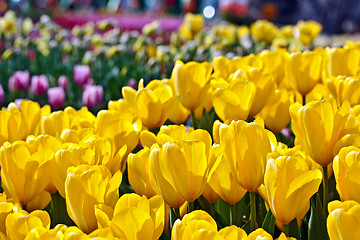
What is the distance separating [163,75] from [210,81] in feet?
7.27

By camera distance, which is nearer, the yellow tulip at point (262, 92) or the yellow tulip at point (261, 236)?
the yellow tulip at point (261, 236)

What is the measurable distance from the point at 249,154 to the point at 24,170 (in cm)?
42

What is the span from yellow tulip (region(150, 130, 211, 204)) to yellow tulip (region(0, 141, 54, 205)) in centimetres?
23

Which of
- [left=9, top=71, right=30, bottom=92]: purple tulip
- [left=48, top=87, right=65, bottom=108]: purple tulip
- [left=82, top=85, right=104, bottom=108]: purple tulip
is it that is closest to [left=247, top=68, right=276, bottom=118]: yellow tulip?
[left=82, top=85, right=104, bottom=108]: purple tulip

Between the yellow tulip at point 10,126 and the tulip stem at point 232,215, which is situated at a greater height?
the yellow tulip at point 10,126

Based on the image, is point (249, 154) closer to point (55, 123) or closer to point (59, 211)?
point (59, 211)

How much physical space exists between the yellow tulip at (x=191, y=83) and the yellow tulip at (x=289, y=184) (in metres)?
0.61

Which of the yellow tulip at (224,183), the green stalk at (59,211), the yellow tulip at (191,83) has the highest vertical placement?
the yellow tulip at (191,83)

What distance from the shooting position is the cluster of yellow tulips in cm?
90

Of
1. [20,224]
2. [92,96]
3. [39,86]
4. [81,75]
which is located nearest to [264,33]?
[81,75]

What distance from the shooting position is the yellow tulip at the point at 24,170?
3.71 feet

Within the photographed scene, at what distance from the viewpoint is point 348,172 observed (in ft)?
3.14

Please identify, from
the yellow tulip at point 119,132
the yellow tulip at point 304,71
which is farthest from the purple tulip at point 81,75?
the yellow tulip at point 119,132

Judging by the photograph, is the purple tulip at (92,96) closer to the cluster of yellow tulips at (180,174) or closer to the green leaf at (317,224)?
the cluster of yellow tulips at (180,174)
